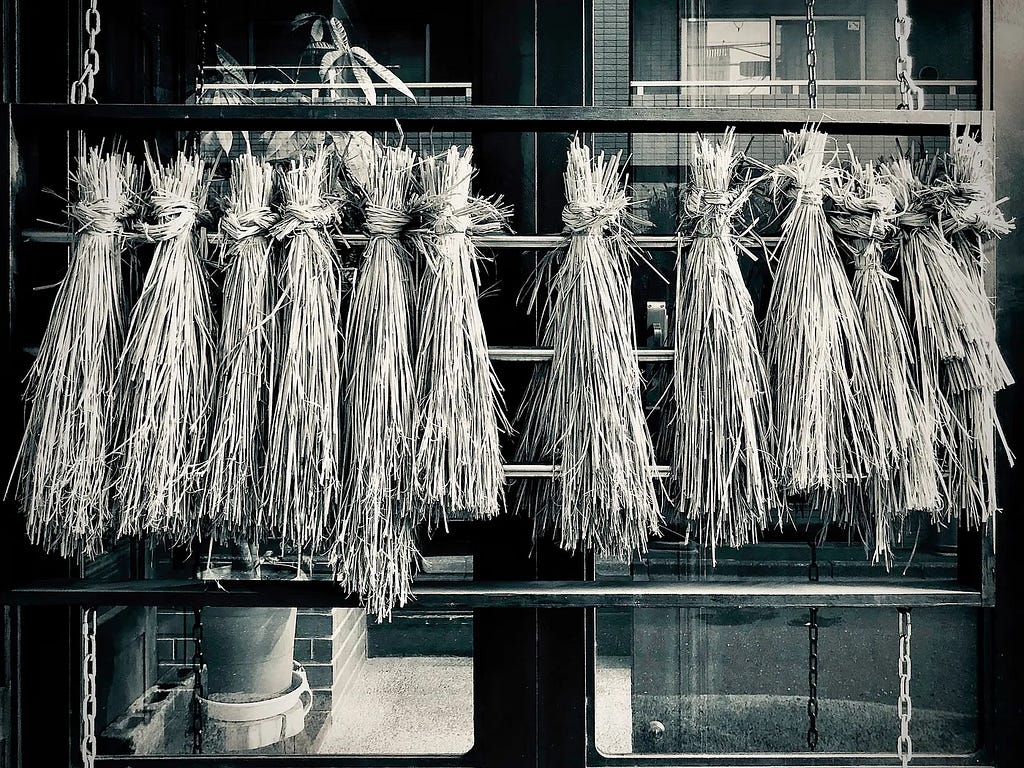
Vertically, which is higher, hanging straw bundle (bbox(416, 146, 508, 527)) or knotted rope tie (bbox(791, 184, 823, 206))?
knotted rope tie (bbox(791, 184, 823, 206))

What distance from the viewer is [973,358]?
60.9 inches

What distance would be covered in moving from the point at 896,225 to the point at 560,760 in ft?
5.04

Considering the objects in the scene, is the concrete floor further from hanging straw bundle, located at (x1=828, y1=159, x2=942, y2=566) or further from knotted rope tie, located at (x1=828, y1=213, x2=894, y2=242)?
knotted rope tie, located at (x1=828, y1=213, x2=894, y2=242)

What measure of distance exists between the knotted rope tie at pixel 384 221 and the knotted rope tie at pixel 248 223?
207mm

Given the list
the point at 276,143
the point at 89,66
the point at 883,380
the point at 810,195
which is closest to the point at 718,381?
the point at 883,380

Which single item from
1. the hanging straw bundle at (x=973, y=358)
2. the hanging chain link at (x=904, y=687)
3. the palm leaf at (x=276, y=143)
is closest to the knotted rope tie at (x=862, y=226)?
the hanging straw bundle at (x=973, y=358)

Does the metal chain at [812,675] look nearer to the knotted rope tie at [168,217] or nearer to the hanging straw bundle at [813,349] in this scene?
the hanging straw bundle at [813,349]

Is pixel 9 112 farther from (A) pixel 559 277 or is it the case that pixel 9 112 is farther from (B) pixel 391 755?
(B) pixel 391 755

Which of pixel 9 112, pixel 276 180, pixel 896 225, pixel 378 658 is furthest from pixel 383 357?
pixel 896 225

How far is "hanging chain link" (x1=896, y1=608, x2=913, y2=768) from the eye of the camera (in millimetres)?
1743

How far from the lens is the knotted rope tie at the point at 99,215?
4.99 feet

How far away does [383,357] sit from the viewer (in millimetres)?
1475

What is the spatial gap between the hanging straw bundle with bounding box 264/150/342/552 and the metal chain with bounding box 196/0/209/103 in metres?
0.63

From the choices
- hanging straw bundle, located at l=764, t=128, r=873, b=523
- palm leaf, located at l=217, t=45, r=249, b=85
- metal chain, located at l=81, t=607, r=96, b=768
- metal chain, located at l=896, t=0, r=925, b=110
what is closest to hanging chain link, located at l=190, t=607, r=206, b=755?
metal chain, located at l=81, t=607, r=96, b=768
